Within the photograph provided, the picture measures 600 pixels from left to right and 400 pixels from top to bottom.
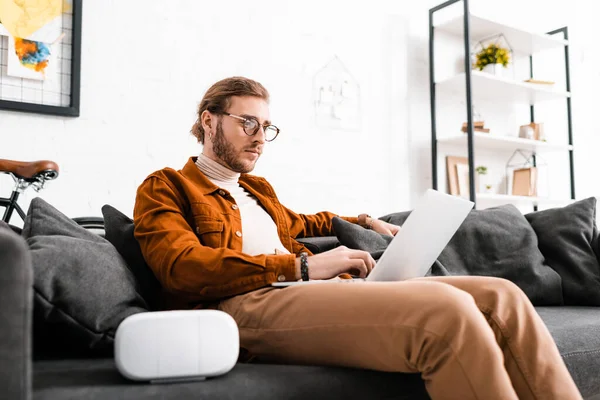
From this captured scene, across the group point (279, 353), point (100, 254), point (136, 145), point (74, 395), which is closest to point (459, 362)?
point (279, 353)

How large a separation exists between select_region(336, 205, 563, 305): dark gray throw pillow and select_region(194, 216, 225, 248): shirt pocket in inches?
34.8

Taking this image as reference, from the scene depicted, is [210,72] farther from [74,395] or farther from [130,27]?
[74,395]

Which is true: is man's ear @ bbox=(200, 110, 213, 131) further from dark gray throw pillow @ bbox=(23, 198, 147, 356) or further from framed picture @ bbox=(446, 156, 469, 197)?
framed picture @ bbox=(446, 156, 469, 197)

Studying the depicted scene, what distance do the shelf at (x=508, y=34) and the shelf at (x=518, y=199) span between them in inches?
40.5

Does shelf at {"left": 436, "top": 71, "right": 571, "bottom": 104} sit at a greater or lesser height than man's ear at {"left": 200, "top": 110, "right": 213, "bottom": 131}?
greater

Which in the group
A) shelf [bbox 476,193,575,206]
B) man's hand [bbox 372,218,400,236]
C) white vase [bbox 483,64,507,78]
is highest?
white vase [bbox 483,64,507,78]

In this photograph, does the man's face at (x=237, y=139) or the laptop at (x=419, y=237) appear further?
the man's face at (x=237, y=139)

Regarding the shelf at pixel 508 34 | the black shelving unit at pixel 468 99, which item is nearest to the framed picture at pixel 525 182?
the black shelving unit at pixel 468 99

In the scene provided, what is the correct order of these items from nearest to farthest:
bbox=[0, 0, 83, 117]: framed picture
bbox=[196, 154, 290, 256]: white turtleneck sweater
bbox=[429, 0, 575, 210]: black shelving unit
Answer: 1. bbox=[196, 154, 290, 256]: white turtleneck sweater
2. bbox=[0, 0, 83, 117]: framed picture
3. bbox=[429, 0, 575, 210]: black shelving unit

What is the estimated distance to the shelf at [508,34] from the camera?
367 centimetres

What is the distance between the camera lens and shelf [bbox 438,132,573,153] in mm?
3600

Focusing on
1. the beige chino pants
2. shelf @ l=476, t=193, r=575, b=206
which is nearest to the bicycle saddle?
the beige chino pants

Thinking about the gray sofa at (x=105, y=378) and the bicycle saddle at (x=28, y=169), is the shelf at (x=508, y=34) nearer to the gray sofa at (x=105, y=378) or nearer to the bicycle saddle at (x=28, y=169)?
the bicycle saddle at (x=28, y=169)

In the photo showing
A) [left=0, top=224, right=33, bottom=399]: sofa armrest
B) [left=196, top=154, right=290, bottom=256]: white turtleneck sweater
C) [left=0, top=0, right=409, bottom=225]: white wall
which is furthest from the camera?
[left=0, top=0, right=409, bottom=225]: white wall
